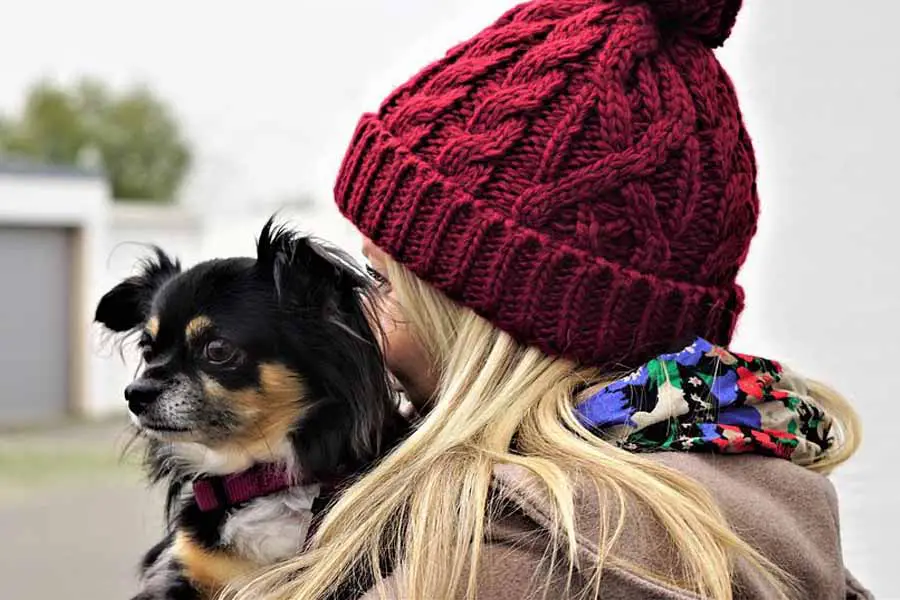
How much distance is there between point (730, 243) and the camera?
1.69m

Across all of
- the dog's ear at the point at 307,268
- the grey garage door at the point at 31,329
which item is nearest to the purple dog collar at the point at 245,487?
the dog's ear at the point at 307,268

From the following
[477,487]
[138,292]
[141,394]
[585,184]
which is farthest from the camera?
[138,292]

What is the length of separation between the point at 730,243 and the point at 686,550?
525 millimetres

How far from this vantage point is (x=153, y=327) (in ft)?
6.31

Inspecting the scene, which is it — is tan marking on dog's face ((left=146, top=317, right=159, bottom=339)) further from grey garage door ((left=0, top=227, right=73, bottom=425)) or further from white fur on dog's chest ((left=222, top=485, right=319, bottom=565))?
grey garage door ((left=0, top=227, right=73, bottom=425))

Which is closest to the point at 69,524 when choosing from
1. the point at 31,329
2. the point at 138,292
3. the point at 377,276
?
the point at 138,292

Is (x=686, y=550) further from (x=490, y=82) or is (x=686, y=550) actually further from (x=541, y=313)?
(x=490, y=82)

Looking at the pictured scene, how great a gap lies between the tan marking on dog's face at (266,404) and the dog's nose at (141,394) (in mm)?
84

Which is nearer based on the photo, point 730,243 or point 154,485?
point 730,243

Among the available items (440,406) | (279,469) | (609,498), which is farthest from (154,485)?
(609,498)

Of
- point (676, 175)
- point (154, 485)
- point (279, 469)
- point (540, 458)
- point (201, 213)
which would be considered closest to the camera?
point (540, 458)

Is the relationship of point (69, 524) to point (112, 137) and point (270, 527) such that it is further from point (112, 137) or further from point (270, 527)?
point (112, 137)

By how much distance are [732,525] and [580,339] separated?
35cm

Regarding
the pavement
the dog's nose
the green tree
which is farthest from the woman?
the green tree
